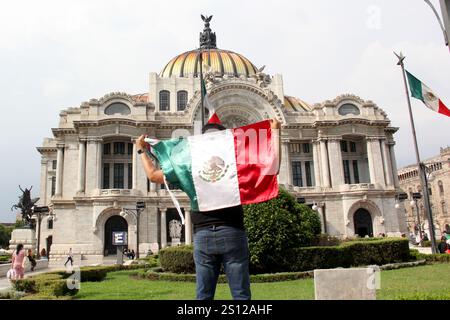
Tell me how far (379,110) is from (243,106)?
17.7 metres

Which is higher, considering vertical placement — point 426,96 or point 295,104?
point 295,104

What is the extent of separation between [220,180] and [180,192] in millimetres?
40467

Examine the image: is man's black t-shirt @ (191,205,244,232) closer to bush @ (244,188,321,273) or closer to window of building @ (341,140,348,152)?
bush @ (244,188,321,273)

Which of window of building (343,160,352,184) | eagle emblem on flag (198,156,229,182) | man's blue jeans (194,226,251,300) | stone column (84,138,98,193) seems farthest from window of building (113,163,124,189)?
man's blue jeans (194,226,251,300)

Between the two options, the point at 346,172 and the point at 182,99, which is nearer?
the point at 346,172

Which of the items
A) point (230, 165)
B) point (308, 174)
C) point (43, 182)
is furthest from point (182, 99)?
point (230, 165)

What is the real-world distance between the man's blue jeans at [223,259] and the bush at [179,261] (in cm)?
1320

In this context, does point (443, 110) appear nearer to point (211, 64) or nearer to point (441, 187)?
point (211, 64)

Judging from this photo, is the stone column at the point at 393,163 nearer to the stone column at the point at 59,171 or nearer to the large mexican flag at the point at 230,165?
the stone column at the point at 59,171

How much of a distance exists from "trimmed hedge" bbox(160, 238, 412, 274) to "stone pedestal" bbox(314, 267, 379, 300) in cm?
1002

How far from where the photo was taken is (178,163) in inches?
207

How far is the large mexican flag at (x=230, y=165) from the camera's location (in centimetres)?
507

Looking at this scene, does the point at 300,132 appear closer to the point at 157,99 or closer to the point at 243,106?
the point at 243,106

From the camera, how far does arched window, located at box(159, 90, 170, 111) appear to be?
54.7 meters
